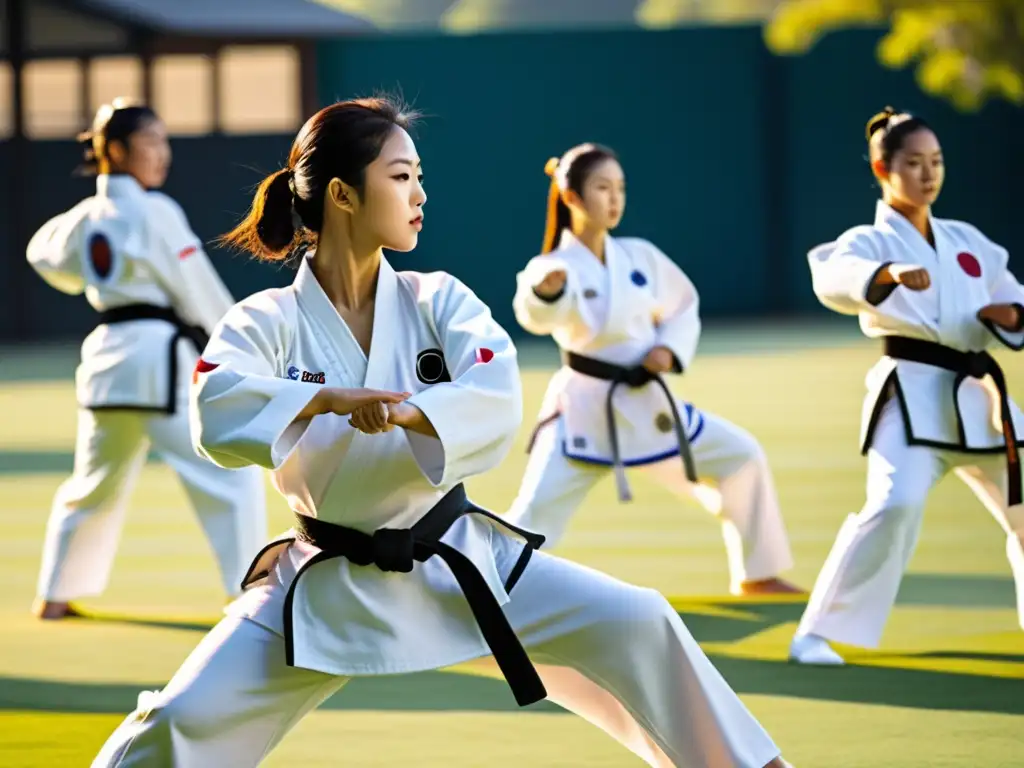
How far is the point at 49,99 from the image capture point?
19.0 meters

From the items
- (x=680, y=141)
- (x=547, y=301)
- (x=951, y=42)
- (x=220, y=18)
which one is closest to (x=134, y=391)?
(x=547, y=301)

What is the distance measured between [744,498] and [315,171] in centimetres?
316

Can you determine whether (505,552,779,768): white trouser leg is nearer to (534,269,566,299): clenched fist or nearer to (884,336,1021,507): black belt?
(884,336,1021,507): black belt

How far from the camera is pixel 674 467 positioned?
247 inches

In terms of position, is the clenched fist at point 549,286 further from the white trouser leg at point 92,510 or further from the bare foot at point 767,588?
the white trouser leg at point 92,510

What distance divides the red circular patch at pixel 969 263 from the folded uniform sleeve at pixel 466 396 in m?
2.25

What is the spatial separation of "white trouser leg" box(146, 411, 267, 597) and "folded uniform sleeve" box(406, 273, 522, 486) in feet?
9.43

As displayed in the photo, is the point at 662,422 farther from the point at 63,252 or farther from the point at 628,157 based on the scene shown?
the point at 628,157

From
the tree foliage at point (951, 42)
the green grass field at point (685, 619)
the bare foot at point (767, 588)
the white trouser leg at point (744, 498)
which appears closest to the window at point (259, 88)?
the tree foliage at point (951, 42)

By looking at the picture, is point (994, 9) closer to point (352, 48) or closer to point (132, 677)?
point (352, 48)

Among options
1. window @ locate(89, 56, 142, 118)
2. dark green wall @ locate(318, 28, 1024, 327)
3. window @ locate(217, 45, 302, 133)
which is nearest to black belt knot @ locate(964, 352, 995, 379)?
dark green wall @ locate(318, 28, 1024, 327)

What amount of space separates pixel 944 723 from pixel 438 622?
68.2 inches

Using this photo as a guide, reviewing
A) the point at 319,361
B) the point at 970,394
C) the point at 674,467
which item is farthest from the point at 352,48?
the point at 319,361

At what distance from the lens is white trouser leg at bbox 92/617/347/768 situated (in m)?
2.93
